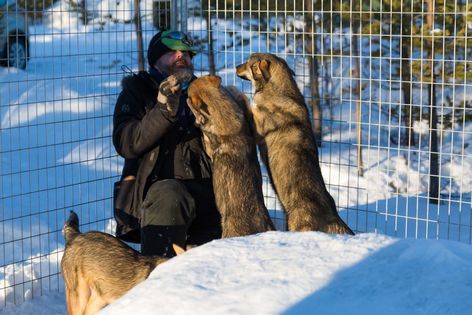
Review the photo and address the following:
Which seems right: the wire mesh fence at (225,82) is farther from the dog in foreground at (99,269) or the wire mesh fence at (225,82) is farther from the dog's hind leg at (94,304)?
the dog's hind leg at (94,304)

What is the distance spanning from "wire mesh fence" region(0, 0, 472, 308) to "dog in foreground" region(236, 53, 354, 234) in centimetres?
57

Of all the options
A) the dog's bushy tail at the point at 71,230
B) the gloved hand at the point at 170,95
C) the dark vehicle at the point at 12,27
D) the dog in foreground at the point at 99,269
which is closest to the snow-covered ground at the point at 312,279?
the dog in foreground at the point at 99,269

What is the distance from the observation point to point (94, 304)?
4.58 m

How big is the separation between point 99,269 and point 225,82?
384 centimetres

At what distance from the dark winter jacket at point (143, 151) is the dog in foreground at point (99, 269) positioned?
Result: 2.92ft

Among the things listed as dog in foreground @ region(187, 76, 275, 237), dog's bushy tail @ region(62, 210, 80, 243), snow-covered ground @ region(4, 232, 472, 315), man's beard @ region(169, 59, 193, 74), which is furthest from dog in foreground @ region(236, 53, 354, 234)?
snow-covered ground @ region(4, 232, 472, 315)

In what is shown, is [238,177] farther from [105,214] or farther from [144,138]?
[105,214]

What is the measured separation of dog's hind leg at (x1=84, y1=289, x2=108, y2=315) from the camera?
4.55 m

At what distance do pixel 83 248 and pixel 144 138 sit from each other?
3.46 feet

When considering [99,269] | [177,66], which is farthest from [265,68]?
[99,269]

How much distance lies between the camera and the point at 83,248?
477 centimetres

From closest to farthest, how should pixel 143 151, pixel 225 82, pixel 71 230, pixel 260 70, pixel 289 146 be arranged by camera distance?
pixel 71 230 → pixel 143 151 → pixel 289 146 → pixel 260 70 → pixel 225 82

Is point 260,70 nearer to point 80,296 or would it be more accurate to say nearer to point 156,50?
point 156,50

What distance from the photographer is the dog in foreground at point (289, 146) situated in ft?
18.2
